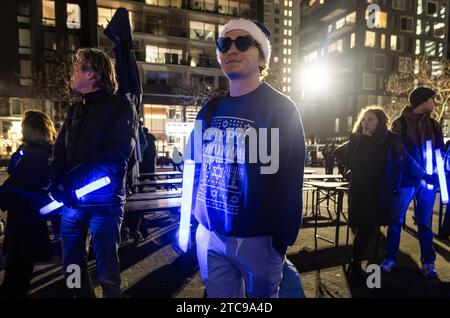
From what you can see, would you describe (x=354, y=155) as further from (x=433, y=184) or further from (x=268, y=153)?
(x=268, y=153)

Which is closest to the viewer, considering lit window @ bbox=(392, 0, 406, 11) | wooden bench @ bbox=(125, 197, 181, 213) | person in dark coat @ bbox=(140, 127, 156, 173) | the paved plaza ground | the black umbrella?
the paved plaza ground

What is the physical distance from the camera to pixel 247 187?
1858 mm

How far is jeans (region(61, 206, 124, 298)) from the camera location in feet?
8.38

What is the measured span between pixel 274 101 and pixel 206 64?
35.5 m

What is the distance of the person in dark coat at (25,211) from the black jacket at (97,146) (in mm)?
972

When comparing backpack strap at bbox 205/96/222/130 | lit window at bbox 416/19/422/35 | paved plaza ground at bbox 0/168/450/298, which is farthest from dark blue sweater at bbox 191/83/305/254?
lit window at bbox 416/19/422/35

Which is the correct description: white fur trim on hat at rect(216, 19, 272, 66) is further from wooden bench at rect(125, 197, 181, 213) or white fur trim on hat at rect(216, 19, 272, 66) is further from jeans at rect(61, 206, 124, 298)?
wooden bench at rect(125, 197, 181, 213)

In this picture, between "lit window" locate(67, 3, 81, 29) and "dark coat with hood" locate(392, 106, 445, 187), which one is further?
"lit window" locate(67, 3, 81, 29)

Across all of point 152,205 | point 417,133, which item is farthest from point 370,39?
point 152,205

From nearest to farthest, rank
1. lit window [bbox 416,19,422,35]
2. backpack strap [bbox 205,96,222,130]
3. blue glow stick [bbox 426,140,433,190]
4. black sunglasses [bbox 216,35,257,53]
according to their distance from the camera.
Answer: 1. black sunglasses [bbox 216,35,257,53]
2. backpack strap [bbox 205,96,222,130]
3. blue glow stick [bbox 426,140,433,190]
4. lit window [bbox 416,19,422,35]

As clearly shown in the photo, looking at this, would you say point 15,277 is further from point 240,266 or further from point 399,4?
point 399,4

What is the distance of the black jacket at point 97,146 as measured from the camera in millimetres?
2518

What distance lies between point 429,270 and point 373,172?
1575 mm

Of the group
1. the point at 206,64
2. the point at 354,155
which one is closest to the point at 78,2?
the point at 206,64
